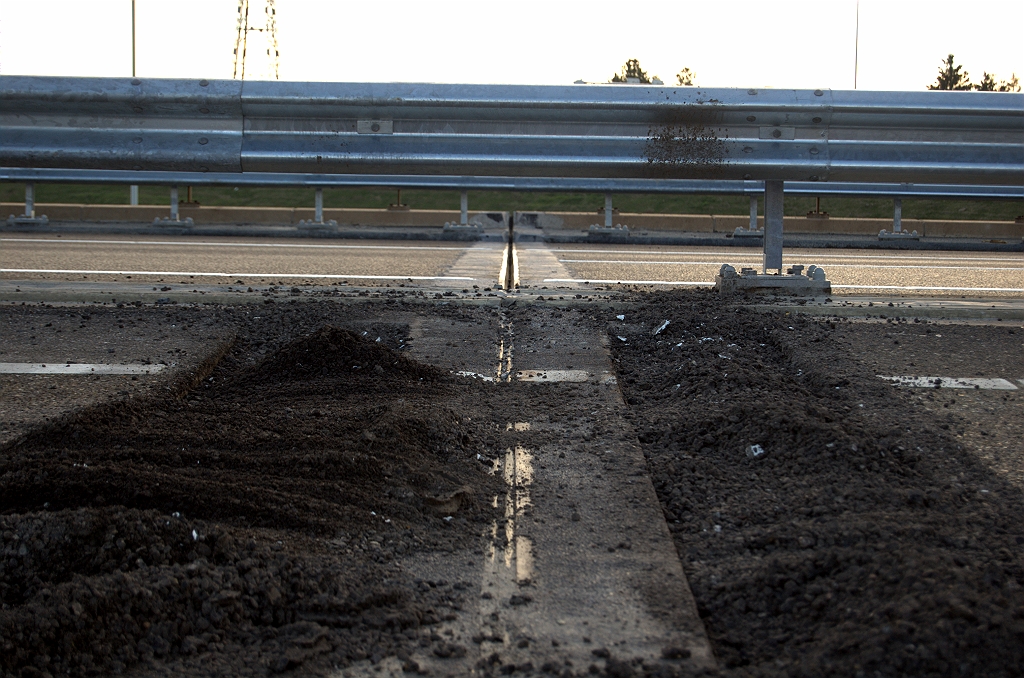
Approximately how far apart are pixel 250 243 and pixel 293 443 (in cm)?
1125

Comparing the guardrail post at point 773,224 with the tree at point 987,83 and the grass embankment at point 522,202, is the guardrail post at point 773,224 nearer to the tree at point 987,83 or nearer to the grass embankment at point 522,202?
the grass embankment at point 522,202

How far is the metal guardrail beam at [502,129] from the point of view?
7215 mm

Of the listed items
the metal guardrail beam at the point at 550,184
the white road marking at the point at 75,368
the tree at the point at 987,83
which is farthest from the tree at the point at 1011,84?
the white road marking at the point at 75,368

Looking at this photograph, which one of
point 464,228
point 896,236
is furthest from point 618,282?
point 896,236

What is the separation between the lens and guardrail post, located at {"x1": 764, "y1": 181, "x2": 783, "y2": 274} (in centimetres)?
746

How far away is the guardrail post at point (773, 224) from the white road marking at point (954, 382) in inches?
106

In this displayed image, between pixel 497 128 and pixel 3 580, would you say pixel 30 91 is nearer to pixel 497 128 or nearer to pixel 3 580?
pixel 497 128

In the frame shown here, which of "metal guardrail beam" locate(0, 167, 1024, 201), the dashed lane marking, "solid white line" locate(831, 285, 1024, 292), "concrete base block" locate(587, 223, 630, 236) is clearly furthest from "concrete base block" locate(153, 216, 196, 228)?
"solid white line" locate(831, 285, 1024, 292)

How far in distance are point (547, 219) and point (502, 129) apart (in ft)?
43.2

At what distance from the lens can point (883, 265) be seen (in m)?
12.0

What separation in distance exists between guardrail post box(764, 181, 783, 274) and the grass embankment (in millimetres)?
18841

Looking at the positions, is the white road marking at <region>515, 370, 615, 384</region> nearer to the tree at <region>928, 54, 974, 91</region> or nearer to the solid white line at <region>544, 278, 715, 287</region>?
the solid white line at <region>544, 278, 715, 287</region>

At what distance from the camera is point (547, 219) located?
20469mm

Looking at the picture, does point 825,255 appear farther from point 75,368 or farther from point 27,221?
point 27,221
